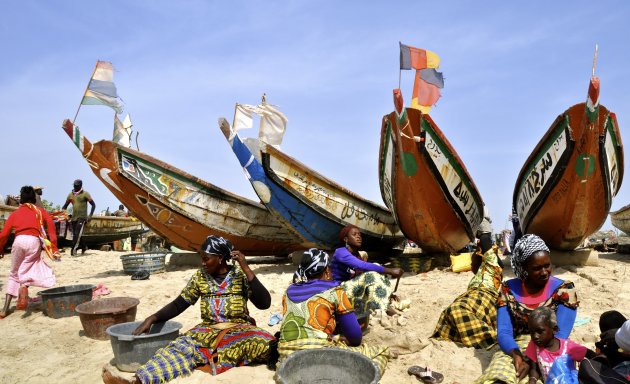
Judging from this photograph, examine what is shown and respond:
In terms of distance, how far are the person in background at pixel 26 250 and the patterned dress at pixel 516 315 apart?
5.22m

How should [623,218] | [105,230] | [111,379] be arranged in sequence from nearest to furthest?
[111,379] → [623,218] → [105,230]

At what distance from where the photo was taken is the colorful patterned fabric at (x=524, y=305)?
10.1 ft

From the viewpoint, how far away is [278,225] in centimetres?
913

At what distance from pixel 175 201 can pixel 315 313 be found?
539cm

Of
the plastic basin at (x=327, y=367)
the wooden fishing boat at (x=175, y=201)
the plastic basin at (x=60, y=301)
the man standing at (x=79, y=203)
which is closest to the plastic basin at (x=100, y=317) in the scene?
the plastic basin at (x=60, y=301)

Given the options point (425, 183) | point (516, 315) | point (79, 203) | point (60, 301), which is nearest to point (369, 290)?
point (516, 315)

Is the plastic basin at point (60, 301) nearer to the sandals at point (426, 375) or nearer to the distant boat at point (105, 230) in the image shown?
the sandals at point (426, 375)

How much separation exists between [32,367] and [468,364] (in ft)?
12.1

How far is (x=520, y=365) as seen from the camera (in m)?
2.82

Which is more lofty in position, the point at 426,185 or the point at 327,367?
the point at 426,185

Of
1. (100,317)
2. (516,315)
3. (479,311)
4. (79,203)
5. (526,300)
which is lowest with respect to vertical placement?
(100,317)

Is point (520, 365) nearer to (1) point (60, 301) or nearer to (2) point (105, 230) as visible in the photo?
(1) point (60, 301)

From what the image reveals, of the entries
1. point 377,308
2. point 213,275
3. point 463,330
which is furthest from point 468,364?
point 213,275

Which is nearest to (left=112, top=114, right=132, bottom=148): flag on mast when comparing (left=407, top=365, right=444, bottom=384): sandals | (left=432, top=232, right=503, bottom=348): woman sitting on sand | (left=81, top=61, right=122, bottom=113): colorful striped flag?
(left=81, top=61, right=122, bottom=113): colorful striped flag
